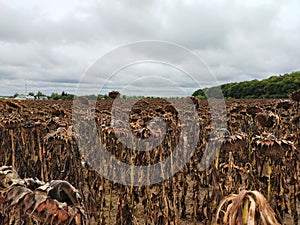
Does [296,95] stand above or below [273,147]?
above

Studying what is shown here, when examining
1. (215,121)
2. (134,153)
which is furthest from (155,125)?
(215,121)

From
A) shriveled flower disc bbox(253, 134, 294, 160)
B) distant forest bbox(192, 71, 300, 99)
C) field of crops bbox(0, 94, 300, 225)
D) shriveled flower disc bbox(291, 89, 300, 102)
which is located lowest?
field of crops bbox(0, 94, 300, 225)

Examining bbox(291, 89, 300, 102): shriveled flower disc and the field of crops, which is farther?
bbox(291, 89, 300, 102): shriveled flower disc

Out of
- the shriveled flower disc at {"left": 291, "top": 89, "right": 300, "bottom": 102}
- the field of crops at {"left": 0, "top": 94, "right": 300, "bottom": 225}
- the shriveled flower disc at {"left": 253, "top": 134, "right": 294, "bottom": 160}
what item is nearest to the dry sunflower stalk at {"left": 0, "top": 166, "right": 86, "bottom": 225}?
the field of crops at {"left": 0, "top": 94, "right": 300, "bottom": 225}

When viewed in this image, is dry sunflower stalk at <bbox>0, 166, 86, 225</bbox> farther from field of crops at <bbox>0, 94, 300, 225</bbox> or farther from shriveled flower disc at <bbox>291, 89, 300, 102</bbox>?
shriveled flower disc at <bbox>291, 89, 300, 102</bbox>

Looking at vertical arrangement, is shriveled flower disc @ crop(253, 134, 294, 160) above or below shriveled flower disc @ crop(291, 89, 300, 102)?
below

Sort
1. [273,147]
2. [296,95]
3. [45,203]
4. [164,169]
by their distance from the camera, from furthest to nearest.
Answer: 1. [296,95]
2. [164,169]
3. [273,147]
4. [45,203]

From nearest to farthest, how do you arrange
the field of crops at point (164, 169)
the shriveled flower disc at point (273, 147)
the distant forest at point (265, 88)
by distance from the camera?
the shriveled flower disc at point (273, 147), the field of crops at point (164, 169), the distant forest at point (265, 88)

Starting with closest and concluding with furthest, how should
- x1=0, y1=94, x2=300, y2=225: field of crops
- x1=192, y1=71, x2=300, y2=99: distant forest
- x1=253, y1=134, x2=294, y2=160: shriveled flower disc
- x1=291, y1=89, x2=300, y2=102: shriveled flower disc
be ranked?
x1=253, y1=134, x2=294, y2=160: shriveled flower disc, x1=0, y1=94, x2=300, y2=225: field of crops, x1=291, y1=89, x2=300, y2=102: shriveled flower disc, x1=192, y1=71, x2=300, y2=99: distant forest

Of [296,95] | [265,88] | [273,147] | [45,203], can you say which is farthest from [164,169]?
[265,88]

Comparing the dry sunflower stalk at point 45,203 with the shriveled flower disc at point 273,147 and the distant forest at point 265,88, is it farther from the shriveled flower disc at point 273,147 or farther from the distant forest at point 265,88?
the distant forest at point 265,88

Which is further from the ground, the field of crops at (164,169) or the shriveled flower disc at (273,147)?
the shriveled flower disc at (273,147)

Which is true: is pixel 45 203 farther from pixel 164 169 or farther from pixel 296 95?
pixel 296 95

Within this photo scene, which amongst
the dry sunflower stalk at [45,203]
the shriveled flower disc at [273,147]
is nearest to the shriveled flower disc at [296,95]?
the shriveled flower disc at [273,147]
